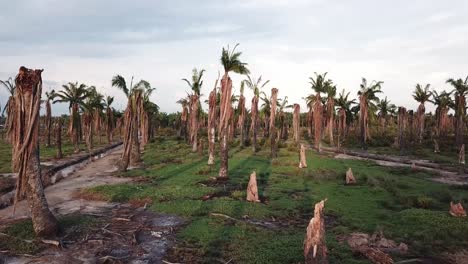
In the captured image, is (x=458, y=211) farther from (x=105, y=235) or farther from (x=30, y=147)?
(x=30, y=147)

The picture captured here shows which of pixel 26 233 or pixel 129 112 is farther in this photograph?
pixel 129 112

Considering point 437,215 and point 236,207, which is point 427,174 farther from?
point 236,207

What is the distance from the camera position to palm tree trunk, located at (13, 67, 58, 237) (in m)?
13.4

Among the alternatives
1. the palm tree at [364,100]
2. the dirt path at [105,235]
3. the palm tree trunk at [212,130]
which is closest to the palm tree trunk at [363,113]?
the palm tree at [364,100]

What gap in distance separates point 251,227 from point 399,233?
18.0 ft

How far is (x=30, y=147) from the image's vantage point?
1342 centimetres

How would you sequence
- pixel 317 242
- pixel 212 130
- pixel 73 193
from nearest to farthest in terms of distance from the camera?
pixel 317 242
pixel 73 193
pixel 212 130

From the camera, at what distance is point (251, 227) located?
15.1 meters

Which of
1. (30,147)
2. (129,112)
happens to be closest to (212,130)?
(129,112)

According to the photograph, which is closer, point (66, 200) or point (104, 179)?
point (66, 200)

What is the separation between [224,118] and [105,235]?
42.8 feet

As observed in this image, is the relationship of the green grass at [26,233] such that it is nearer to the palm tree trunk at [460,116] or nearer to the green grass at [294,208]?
the green grass at [294,208]

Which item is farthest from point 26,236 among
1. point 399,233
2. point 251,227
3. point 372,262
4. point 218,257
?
point 399,233

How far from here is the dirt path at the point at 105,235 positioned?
39.0ft
